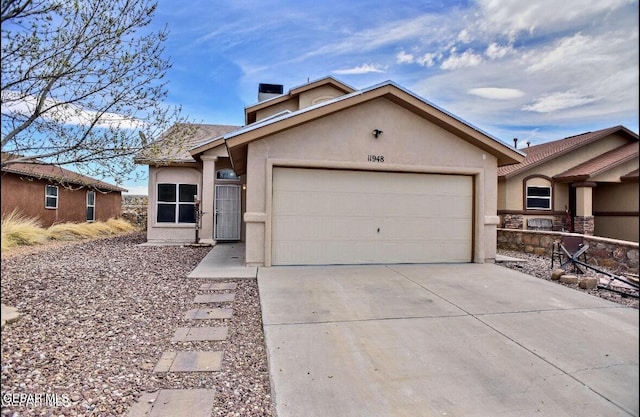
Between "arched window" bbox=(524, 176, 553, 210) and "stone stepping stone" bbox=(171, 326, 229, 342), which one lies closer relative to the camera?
"stone stepping stone" bbox=(171, 326, 229, 342)

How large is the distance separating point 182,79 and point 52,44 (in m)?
1.65

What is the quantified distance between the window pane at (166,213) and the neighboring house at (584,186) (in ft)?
38.0

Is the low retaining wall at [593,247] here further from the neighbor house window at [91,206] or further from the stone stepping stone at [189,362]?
the neighbor house window at [91,206]

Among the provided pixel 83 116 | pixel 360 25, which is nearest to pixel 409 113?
A: pixel 360 25

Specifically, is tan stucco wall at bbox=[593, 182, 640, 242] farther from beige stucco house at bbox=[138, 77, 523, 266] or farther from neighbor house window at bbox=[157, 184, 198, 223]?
neighbor house window at bbox=[157, 184, 198, 223]

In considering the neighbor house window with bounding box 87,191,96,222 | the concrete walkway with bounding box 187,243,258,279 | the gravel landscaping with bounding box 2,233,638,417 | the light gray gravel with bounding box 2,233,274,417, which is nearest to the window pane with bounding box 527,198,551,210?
the gravel landscaping with bounding box 2,233,638,417

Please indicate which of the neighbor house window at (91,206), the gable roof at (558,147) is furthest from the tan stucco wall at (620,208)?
the neighbor house window at (91,206)

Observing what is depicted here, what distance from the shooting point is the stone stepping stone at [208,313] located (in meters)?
4.93

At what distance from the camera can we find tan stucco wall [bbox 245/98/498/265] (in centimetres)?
799

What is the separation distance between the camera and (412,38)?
4.23 meters

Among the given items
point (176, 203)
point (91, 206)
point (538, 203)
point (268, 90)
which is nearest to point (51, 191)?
point (91, 206)

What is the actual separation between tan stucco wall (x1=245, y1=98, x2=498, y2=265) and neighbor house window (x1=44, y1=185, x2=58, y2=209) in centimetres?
1387

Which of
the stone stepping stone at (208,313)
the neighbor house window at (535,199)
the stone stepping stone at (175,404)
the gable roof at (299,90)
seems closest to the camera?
the stone stepping stone at (175,404)

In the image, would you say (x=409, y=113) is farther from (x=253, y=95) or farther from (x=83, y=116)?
(x=253, y=95)
